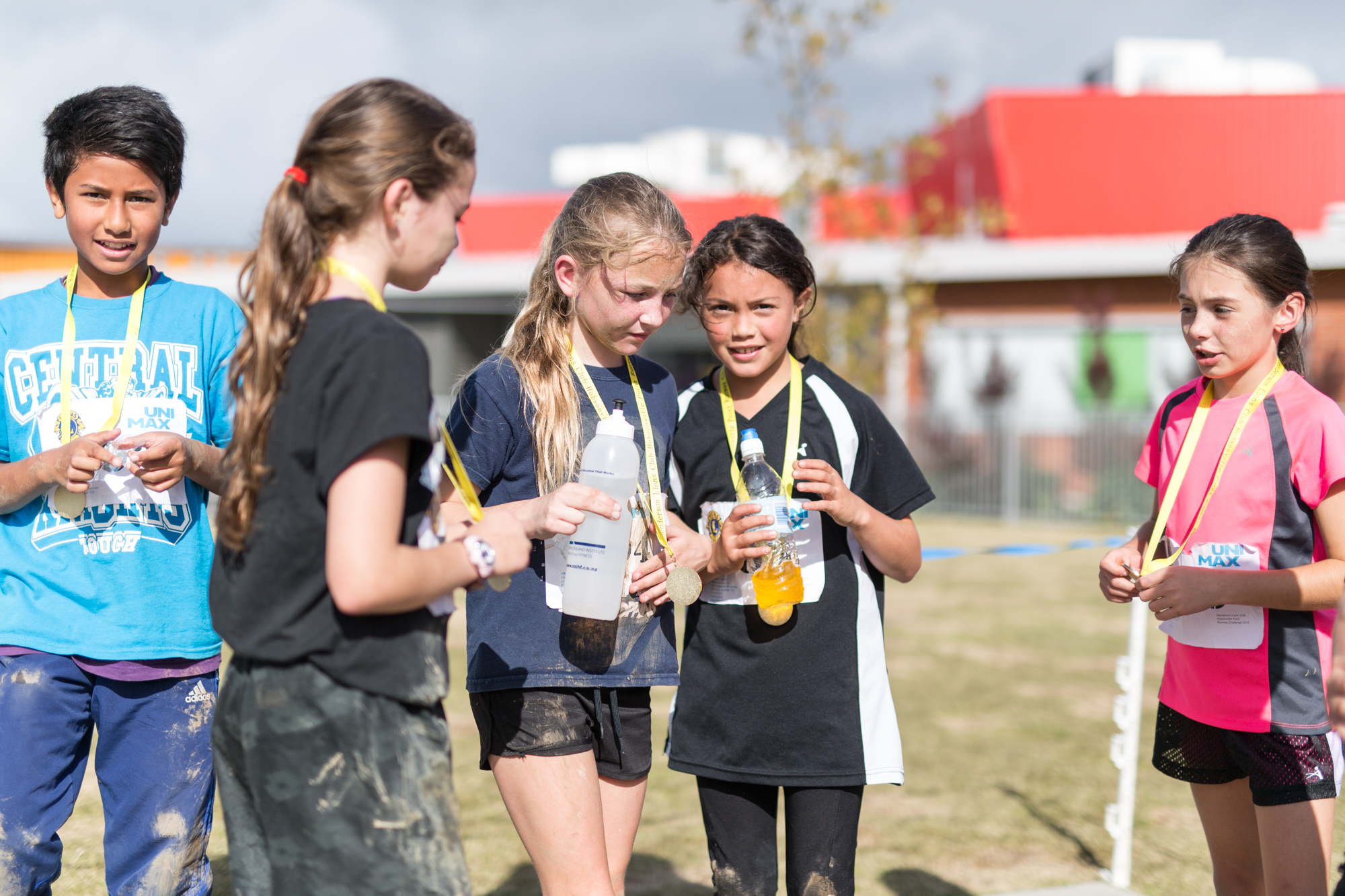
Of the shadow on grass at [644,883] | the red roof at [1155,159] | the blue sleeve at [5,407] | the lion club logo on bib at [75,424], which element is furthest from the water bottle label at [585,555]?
the red roof at [1155,159]

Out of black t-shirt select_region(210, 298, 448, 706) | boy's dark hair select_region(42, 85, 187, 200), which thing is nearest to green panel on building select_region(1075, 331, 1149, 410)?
boy's dark hair select_region(42, 85, 187, 200)

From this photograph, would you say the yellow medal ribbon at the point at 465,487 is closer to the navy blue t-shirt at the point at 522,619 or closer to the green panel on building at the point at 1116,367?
the navy blue t-shirt at the point at 522,619

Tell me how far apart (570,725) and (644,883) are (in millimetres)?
2121

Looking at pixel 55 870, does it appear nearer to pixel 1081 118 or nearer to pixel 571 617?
pixel 571 617

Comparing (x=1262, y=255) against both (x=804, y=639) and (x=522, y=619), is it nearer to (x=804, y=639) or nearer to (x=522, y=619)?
(x=804, y=639)

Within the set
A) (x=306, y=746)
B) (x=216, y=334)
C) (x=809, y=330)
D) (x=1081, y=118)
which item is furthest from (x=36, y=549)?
(x=1081, y=118)

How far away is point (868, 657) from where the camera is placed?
2916mm

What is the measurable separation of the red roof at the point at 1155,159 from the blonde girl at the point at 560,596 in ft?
65.2

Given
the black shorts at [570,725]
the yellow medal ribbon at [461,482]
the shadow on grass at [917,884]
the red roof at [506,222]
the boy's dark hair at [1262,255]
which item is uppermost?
the red roof at [506,222]

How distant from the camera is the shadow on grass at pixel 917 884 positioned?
168 inches

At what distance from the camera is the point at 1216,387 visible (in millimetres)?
3002

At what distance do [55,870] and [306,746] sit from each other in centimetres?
139

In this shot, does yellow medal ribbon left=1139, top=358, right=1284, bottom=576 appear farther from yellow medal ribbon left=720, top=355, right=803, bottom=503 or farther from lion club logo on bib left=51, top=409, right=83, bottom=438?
lion club logo on bib left=51, top=409, right=83, bottom=438

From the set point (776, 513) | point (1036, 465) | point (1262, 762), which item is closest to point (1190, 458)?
point (1262, 762)
